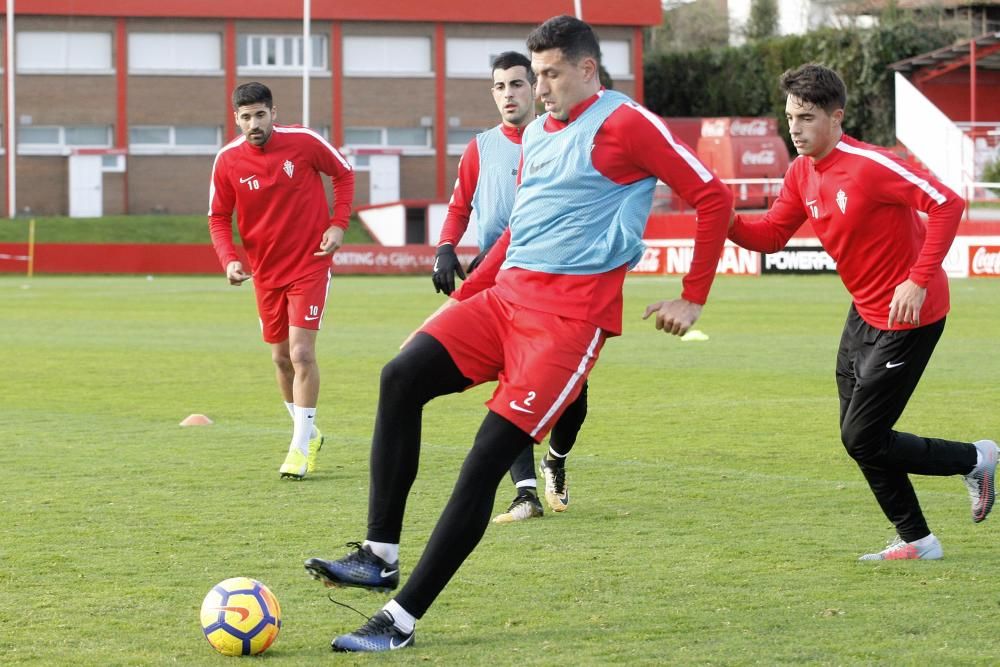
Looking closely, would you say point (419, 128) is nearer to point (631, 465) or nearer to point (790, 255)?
point (790, 255)

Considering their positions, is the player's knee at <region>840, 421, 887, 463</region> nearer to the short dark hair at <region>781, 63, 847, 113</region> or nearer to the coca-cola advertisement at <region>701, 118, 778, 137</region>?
the short dark hair at <region>781, 63, 847, 113</region>

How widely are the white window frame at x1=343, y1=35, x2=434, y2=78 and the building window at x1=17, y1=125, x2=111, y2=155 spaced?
8947 mm

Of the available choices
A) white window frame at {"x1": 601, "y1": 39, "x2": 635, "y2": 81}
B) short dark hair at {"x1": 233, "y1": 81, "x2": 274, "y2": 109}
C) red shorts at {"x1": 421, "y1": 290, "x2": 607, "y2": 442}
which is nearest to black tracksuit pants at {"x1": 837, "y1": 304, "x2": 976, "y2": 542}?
red shorts at {"x1": 421, "y1": 290, "x2": 607, "y2": 442}

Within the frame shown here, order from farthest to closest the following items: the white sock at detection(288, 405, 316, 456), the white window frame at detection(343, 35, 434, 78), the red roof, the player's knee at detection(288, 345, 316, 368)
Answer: the white window frame at detection(343, 35, 434, 78) < the red roof < the player's knee at detection(288, 345, 316, 368) < the white sock at detection(288, 405, 316, 456)

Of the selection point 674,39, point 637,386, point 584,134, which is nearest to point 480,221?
point 584,134

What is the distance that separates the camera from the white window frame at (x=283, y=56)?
2234 inches

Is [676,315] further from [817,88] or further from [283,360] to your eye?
[283,360]

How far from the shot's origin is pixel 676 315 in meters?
5.33

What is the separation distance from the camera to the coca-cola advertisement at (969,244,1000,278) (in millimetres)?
30906

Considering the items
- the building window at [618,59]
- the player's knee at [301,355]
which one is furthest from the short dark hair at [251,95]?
the building window at [618,59]

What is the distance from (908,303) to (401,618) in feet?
7.92

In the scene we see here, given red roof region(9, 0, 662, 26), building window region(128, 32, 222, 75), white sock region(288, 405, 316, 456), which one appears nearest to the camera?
white sock region(288, 405, 316, 456)

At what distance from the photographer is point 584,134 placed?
5.39 metres

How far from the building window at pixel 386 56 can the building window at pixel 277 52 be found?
920 mm
